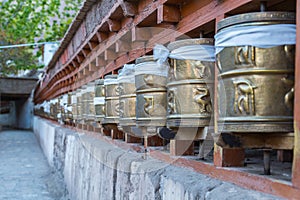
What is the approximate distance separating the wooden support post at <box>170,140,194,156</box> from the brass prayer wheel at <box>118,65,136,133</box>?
69cm

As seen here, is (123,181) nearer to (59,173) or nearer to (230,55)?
(230,55)

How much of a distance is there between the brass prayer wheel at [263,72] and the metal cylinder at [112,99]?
2.38 metres

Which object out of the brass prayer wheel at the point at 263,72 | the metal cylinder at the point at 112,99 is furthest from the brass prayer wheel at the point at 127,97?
the brass prayer wheel at the point at 263,72

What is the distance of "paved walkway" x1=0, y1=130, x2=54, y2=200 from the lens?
7.90 metres

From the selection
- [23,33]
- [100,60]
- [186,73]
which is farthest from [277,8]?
[23,33]

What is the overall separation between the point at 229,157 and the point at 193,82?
445mm

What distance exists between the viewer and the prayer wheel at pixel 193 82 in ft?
8.09

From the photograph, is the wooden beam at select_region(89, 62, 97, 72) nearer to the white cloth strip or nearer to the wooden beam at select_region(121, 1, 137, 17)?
the wooden beam at select_region(121, 1, 137, 17)

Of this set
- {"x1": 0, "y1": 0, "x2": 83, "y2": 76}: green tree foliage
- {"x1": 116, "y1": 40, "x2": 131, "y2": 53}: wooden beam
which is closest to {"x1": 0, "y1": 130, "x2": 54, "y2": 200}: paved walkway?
{"x1": 116, "y1": 40, "x2": 131, "y2": 53}: wooden beam

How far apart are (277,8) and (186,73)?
67cm

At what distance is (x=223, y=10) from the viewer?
2352 millimetres

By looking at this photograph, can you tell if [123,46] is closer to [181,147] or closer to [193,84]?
[181,147]

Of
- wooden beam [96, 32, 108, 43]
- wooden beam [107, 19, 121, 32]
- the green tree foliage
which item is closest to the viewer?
wooden beam [107, 19, 121, 32]

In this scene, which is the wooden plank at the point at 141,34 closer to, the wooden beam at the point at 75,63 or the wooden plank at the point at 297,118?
the wooden plank at the point at 297,118
